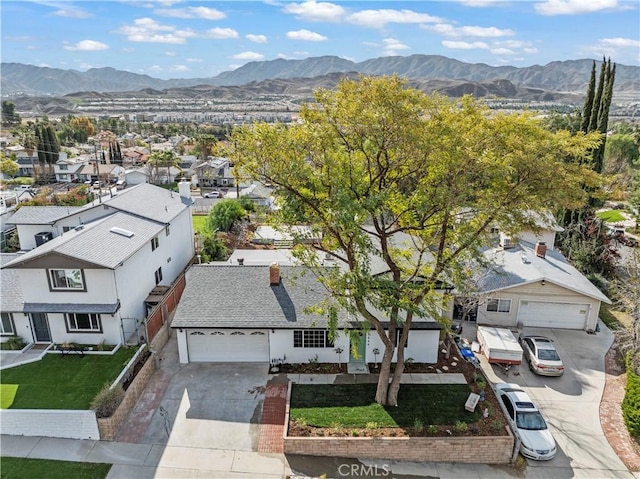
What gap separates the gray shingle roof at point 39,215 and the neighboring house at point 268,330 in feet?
50.1

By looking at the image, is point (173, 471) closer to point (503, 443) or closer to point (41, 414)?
point (41, 414)

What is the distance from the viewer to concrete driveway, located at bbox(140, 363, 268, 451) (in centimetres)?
1559

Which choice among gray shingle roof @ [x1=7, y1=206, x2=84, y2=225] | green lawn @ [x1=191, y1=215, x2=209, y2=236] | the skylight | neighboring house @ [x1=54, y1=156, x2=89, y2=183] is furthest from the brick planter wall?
neighboring house @ [x1=54, y1=156, x2=89, y2=183]

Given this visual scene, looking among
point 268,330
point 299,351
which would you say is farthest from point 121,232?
point 299,351

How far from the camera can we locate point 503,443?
49.0 feet

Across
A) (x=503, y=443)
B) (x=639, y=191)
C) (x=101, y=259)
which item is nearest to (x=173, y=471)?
(x=101, y=259)

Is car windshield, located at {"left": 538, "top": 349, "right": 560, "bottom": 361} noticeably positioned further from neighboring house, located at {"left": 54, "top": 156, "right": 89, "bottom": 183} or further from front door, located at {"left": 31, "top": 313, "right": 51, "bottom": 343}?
neighboring house, located at {"left": 54, "top": 156, "right": 89, "bottom": 183}

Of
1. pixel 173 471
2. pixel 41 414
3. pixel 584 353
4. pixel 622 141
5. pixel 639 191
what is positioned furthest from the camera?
pixel 622 141

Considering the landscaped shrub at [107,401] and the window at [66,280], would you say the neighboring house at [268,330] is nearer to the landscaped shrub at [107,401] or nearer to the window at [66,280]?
the landscaped shrub at [107,401]

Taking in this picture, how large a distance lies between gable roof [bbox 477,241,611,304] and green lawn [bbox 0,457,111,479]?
19639 millimetres

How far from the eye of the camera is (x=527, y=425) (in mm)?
15789

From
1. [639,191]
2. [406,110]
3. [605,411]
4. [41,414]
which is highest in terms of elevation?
[406,110]

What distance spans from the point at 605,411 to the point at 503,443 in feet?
19.9

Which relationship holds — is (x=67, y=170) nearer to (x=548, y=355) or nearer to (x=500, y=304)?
(x=500, y=304)
